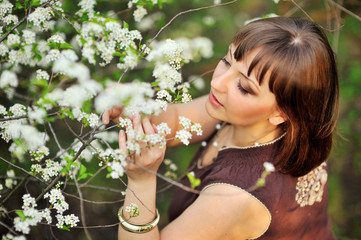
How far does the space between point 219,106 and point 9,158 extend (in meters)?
0.87

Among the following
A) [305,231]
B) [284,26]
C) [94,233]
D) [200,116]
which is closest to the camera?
[284,26]

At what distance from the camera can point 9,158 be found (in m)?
1.51

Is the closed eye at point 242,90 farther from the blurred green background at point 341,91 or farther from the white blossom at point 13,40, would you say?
the blurred green background at point 341,91

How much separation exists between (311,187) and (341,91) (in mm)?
1441

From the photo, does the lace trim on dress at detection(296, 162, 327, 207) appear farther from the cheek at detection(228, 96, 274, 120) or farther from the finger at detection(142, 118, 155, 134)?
the finger at detection(142, 118, 155, 134)

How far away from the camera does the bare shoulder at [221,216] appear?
1422 millimetres

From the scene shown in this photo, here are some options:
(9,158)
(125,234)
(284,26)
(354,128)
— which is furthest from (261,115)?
A: (354,128)

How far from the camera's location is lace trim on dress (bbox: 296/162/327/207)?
1.60m

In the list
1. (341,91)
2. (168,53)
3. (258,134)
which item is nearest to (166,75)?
(168,53)

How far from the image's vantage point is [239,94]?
1.38 m

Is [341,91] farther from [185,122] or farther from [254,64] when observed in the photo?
[185,122]

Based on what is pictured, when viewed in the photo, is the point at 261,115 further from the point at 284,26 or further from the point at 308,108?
the point at 284,26

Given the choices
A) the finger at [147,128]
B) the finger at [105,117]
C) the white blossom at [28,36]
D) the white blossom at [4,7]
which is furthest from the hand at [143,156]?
the white blossom at [4,7]

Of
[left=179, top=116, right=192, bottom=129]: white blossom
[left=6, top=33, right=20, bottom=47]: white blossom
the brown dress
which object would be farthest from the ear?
[left=6, top=33, right=20, bottom=47]: white blossom
